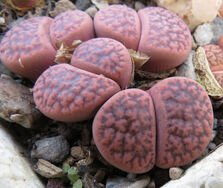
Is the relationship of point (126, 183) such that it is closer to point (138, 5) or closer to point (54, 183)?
point (54, 183)

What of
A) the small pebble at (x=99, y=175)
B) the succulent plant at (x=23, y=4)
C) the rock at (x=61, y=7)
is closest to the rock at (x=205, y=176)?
the small pebble at (x=99, y=175)

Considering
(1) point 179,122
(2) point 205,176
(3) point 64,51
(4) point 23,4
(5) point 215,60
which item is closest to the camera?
(2) point 205,176

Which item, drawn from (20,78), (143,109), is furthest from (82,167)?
(20,78)

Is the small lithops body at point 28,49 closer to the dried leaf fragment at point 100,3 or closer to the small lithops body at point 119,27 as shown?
the small lithops body at point 119,27

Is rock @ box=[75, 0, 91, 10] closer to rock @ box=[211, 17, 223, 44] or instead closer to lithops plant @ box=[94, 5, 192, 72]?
lithops plant @ box=[94, 5, 192, 72]

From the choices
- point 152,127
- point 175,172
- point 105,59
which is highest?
point 105,59


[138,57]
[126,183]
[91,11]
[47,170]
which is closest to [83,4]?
[91,11]
